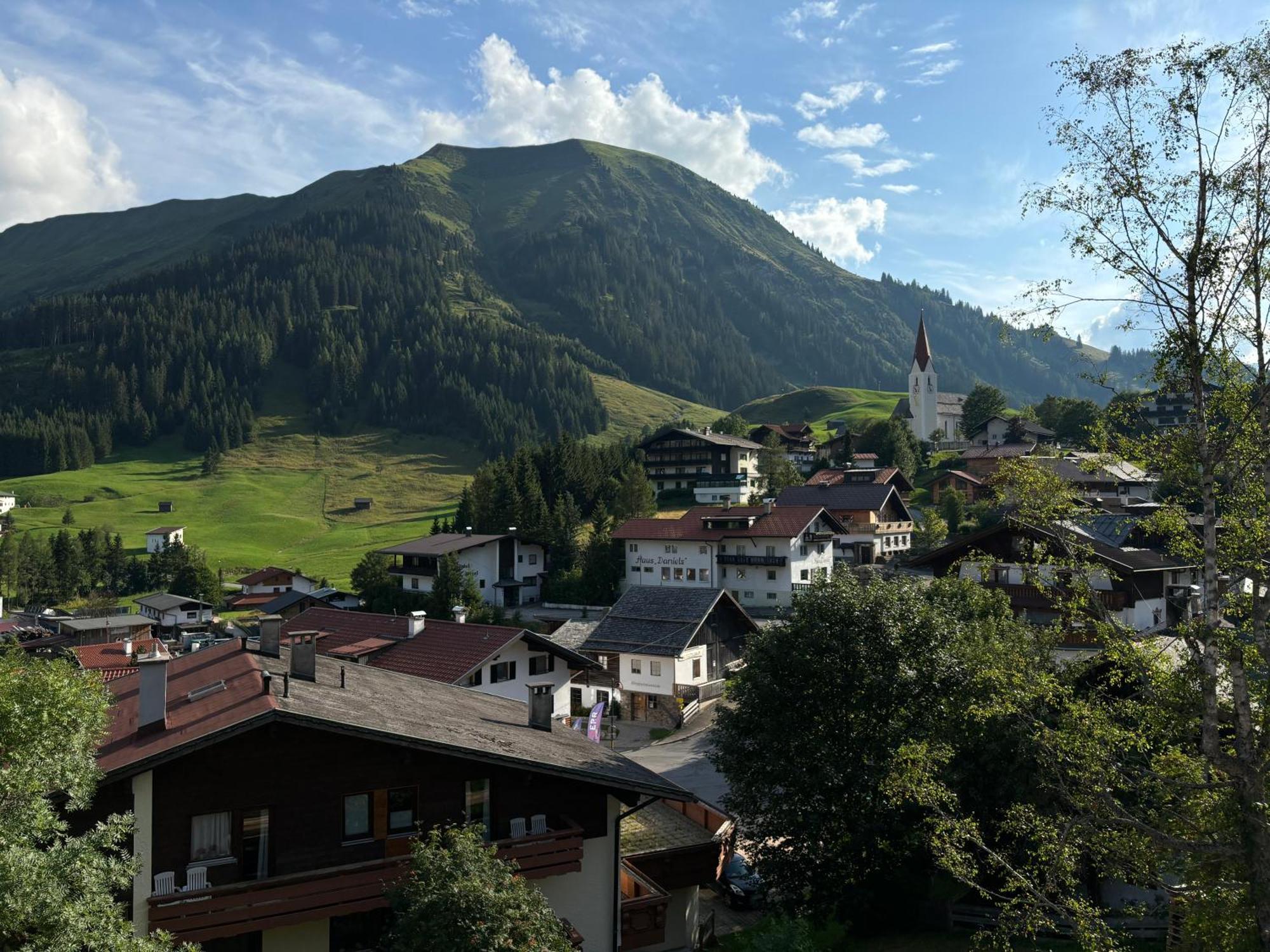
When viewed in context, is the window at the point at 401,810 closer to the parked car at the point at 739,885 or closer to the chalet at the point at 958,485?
the parked car at the point at 739,885

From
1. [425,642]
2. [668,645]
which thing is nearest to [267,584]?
[425,642]

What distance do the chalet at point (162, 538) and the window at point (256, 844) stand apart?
135m

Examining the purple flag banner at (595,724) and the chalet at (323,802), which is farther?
the purple flag banner at (595,724)

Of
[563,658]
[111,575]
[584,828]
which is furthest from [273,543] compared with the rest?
[584,828]

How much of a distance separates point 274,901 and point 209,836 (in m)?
1.95

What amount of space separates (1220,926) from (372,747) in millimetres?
15618

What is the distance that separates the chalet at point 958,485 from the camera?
10175 centimetres

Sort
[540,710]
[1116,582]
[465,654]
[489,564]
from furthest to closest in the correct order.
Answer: [489,564]
[1116,582]
[465,654]
[540,710]

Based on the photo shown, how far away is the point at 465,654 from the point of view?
146 ft

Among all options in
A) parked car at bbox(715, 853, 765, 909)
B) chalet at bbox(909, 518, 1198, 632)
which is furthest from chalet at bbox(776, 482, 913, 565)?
parked car at bbox(715, 853, 765, 909)

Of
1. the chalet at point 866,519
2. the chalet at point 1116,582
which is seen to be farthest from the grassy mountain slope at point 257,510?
the chalet at point 1116,582

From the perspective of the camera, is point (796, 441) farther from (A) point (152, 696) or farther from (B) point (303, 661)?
(A) point (152, 696)

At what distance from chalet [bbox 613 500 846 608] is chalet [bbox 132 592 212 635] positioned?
176 feet

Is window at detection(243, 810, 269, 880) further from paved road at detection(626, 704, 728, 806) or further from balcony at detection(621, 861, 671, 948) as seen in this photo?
paved road at detection(626, 704, 728, 806)
